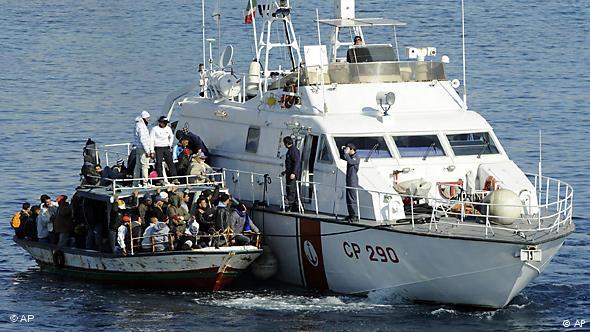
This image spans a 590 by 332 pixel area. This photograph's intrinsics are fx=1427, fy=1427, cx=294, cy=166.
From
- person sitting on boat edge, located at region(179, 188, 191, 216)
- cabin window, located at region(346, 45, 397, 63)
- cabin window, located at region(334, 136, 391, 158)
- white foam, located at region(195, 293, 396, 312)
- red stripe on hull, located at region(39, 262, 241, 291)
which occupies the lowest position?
white foam, located at region(195, 293, 396, 312)

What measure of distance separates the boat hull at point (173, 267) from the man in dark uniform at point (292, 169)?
4.30ft

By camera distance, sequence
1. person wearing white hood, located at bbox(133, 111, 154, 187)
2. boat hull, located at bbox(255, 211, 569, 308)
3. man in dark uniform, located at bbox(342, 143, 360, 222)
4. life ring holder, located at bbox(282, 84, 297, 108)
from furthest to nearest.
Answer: person wearing white hood, located at bbox(133, 111, 154, 187), life ring holder, located at bbox(282, 84, 297, 108), man in dark uniform, located at bbox(342, 143, 360, 222), boat hull, located at bbox(255, 211, 569, 308)

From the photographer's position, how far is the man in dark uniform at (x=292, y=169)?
3023 cm

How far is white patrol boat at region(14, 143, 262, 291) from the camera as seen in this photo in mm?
30016

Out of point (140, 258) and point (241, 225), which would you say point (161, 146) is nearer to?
point (140, 258)

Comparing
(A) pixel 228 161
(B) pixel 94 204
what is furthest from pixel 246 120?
(B) pixel 94 204

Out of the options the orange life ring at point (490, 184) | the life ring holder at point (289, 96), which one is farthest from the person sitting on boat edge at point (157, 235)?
the orange life ring at point (490, 184)

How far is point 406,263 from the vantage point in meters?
28.2

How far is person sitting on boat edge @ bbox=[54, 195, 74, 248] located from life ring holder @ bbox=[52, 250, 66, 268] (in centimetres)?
16

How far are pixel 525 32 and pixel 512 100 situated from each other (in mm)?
14616

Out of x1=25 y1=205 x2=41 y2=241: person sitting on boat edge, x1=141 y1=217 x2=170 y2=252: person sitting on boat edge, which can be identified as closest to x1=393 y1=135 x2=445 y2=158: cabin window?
x1=141 y1=217 x2=170 y2=252: person sitting on boat edge

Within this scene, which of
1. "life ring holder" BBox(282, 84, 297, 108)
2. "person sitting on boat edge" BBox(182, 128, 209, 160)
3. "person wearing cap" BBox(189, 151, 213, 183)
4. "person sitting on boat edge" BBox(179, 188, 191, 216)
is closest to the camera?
"person sitting on boat edge" BBox(179, 188, 191, 216)

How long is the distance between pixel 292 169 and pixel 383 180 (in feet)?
7.04

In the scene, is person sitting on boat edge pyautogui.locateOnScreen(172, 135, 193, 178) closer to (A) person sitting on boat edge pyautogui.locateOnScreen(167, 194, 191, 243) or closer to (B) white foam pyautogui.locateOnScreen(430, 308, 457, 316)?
(A) person sitting on boat edge pyautogui.locateOnScreen(167, 194, 191, 243)
